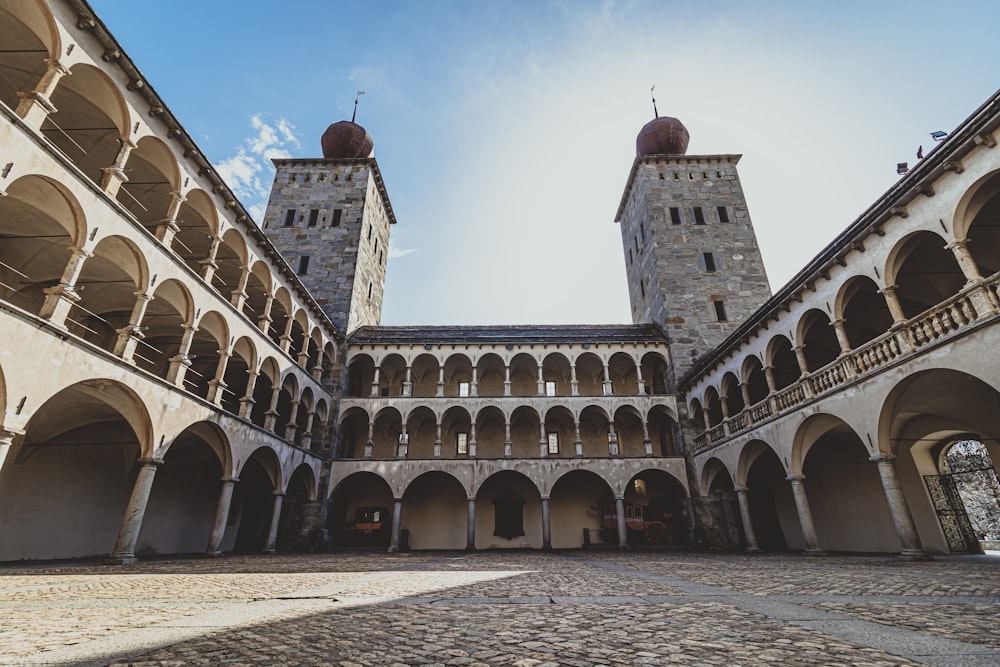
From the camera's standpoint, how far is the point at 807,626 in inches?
148

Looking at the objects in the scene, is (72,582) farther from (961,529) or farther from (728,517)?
(961,529)

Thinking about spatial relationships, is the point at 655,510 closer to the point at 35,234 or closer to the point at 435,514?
the point at 435,514

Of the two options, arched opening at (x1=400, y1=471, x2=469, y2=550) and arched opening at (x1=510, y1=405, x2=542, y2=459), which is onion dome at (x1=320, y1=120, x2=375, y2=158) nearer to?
arched opening at (x1=510, y1=405, x2=542, y2=459)

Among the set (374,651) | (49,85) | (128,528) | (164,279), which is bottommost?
(374,651)

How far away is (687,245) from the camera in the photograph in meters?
28.2

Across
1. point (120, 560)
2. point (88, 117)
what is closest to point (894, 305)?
point (120, 560)

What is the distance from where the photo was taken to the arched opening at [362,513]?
78.6 feet

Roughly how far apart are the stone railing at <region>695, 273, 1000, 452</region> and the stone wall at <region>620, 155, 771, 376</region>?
861 cm

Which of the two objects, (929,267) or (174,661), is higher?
(929,267)

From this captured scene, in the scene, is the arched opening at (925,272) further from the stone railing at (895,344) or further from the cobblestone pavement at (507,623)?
the cobblestone pavement at (507,623)

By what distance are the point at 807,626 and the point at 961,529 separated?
1832 cm

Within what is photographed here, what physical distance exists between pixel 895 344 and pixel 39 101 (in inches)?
759

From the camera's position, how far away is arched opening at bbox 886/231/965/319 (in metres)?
11.8

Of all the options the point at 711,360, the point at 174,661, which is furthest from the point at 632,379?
the point at 174,661
